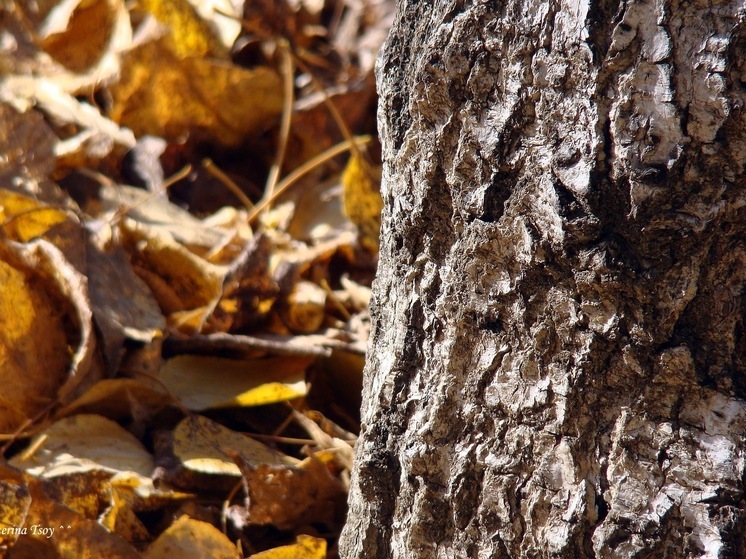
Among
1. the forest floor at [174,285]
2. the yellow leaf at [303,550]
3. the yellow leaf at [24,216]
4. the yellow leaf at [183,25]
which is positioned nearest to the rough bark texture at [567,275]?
the yellow leaf at [303,550]

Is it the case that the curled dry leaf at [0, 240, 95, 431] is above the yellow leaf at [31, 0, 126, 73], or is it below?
below

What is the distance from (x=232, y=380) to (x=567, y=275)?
2.59 feet

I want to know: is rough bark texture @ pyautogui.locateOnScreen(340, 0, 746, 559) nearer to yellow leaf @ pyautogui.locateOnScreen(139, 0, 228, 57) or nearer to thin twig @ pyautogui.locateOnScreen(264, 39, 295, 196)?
thin twig @ pyautogui.locateOnScreen(264, 39, 295, 196)

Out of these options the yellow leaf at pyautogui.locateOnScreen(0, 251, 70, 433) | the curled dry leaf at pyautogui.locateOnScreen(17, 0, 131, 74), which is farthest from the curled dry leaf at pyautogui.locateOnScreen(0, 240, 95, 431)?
the curled dry leaf at pyautogui.locateOnScreen(17, 0, 131, 74)

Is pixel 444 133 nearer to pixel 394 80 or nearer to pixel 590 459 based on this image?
pixel 394 80

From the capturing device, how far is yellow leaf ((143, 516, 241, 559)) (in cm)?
107

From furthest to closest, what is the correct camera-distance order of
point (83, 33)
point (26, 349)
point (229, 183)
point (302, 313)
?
1. point (83, 33)
2. point (229, 183)
3. point (302, 313)
4. point (26, 349)

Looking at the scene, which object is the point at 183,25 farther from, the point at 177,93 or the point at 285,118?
the point at 285,118

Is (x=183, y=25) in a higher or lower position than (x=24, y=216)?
higher

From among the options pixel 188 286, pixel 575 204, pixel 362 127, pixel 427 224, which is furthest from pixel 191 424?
pixel 362 127

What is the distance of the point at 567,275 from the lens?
73 cm

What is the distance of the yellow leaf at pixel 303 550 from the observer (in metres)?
1.06

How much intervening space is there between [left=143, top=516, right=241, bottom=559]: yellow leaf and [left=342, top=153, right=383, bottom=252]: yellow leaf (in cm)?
83

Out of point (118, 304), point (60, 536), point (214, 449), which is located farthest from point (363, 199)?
point (60, 536)
